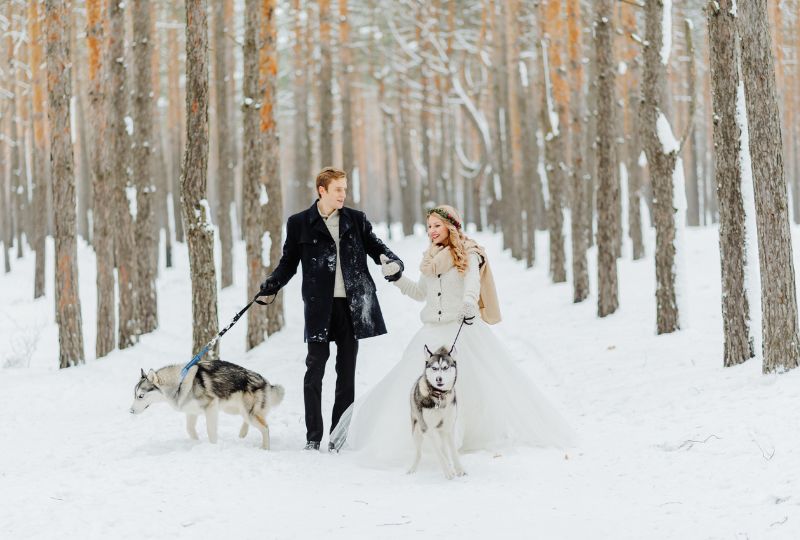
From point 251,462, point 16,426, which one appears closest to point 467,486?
point 251,462

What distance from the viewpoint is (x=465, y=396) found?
5.83 metres

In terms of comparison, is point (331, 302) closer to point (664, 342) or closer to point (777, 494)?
point (777, 494)

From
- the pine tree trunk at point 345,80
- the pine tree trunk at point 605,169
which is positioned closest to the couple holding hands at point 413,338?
the pine tree trunk at point 605,169

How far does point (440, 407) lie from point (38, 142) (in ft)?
61.5

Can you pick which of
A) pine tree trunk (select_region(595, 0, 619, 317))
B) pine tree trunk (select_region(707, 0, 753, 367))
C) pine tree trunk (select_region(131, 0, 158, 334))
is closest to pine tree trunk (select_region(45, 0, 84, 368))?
pine tree trunk (select_region(131, 0, 158, 334))

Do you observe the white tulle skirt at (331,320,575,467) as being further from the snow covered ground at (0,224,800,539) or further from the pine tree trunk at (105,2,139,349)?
the pine tree trunk at (105,2,139,349)

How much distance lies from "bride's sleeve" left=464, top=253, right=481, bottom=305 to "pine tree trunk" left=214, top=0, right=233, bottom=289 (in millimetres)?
13243

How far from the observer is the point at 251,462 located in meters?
5.44

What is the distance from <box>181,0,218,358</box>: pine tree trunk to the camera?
8.46 meters

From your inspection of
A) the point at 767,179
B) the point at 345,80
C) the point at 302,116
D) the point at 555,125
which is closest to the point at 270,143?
the point at 555,125

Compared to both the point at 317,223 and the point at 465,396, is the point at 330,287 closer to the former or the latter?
the point at 317,223

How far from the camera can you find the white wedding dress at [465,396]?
5.82 m

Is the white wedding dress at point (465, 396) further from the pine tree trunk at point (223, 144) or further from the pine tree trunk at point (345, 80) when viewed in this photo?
the pine tree trunk at point (345, 80)

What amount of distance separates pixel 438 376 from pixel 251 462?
1541 millimetres
